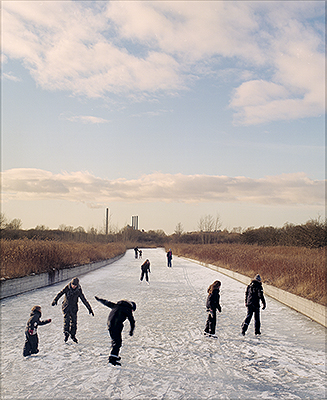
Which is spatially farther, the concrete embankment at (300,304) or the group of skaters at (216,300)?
the concrete embankment at (300,304)

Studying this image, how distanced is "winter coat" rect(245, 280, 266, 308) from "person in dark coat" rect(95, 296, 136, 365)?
2.61 meters

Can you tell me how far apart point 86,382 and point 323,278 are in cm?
1218

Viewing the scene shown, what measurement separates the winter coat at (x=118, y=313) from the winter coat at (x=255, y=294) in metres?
2.60

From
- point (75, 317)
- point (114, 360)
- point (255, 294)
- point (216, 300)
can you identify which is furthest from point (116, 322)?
point (255, 294)

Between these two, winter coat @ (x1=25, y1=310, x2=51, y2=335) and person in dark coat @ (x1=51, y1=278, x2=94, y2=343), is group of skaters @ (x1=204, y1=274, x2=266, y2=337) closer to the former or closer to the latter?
person in dark coat @ (x1=51, y1=278, x2=94, y2=343)

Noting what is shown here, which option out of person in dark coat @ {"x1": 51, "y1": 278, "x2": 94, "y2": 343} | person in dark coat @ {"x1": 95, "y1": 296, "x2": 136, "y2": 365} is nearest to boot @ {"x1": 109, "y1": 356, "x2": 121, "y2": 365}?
person in dark coat @ {"x1": 95, "y1": 296, "x2": 136, "y2": 365}

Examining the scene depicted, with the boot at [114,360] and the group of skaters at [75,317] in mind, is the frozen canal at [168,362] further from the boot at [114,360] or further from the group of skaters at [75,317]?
the boot at [114,360]

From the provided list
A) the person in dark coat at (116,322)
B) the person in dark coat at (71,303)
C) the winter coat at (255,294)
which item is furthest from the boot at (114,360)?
the winter coat at (255,294)

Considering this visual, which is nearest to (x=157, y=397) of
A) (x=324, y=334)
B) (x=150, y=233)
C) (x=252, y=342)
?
(x=252, y=342)

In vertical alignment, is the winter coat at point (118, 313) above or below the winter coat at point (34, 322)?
above

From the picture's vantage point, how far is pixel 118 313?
1.18m

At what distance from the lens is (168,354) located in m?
6.19

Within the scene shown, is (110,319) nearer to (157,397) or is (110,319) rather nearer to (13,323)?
(157,397)

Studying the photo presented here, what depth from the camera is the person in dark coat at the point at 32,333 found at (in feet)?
5.26
